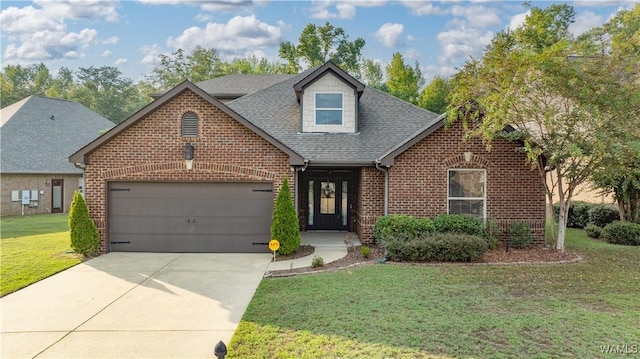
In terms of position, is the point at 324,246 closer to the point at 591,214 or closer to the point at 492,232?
the point at 492,232

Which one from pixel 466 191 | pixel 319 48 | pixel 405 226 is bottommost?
pixel 405 226

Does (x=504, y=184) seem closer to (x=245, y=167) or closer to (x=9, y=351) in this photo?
(x=245, y=167)

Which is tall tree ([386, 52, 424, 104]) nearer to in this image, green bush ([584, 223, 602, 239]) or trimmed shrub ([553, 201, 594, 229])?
trimmed shrub ([553, 201, 594, 229])

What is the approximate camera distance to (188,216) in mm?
11695

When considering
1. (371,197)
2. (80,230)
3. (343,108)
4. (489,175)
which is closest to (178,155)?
(80,230)

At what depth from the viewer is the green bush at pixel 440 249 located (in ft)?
32.8

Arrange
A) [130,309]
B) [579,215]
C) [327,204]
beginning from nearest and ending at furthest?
1. [130,309]
2. [327,204]
3. [579,215]

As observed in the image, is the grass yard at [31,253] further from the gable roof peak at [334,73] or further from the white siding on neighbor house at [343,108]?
the gable roof peak at [334,73]

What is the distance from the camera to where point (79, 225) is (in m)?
10.9

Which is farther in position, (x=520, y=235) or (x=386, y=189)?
(x=386, y=189)

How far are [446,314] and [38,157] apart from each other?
25.4 metres

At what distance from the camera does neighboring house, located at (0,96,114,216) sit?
22125mm

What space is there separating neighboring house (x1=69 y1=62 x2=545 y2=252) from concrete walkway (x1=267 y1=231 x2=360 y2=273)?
963 mm

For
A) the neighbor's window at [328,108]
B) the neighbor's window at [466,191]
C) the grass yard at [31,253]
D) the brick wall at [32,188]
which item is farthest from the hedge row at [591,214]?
the brick wall at [32,188]
